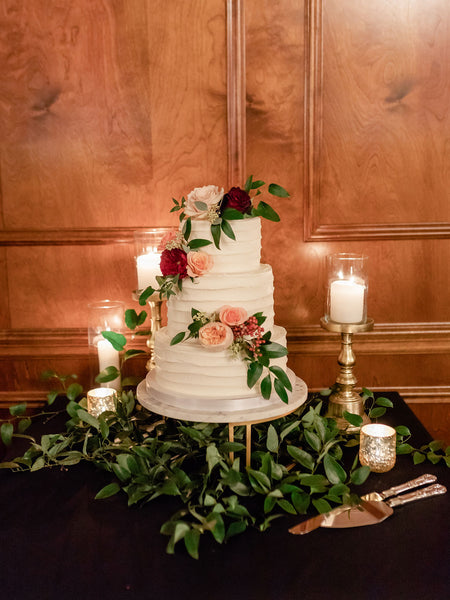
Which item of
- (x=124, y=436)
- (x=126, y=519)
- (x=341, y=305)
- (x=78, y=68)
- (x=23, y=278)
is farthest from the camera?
(x=23, y=278)

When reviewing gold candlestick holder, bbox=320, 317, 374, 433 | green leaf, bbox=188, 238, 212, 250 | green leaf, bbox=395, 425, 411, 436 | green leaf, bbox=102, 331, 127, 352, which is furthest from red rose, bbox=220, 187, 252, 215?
green leaf, bbox=395, 425, 411, 436

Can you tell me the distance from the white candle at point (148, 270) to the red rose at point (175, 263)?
0.40 meters

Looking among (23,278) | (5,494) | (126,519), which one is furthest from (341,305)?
(23,278)

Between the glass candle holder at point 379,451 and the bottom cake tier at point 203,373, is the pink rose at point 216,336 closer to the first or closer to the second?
the bottom cake tier at point 203,373

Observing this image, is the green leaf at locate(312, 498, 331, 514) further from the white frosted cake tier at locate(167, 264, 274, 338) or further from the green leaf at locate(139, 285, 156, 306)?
the green leaf at locate(139, 285, 156, 306)

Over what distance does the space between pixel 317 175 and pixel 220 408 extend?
109 centimetres

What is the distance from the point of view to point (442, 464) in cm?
157

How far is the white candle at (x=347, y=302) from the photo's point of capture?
181 cm

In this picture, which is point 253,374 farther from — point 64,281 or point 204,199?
point 64,281

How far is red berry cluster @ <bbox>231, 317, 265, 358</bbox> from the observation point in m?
1.46

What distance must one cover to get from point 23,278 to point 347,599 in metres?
1.70

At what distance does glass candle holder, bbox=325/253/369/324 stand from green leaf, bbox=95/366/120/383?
72 cm

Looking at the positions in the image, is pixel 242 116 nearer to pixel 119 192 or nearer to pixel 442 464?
pixel 119 192

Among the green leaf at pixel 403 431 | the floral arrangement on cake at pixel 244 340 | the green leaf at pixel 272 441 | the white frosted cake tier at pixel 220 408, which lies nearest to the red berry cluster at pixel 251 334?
the floral arrangement on cake at pixel 244 340
